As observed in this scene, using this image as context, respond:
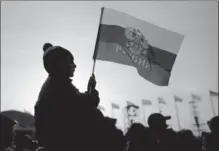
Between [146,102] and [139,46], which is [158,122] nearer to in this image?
[139,46]

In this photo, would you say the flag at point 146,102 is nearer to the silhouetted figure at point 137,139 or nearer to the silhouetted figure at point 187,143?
the silhouetted figure at point 187,143

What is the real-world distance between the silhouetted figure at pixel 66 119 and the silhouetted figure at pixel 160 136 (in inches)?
117

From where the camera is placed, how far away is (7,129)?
3.79m

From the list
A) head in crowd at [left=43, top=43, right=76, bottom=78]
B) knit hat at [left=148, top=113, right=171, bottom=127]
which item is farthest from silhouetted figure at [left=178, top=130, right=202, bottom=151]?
head in crowd at [left=43, top=43, right=76, bottom=78]

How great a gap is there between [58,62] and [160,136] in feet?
10.8

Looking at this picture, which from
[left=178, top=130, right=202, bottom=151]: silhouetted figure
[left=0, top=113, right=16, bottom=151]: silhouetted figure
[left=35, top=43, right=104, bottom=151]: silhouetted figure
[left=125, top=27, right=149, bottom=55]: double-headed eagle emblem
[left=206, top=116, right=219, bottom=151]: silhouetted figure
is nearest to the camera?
[left=35, top=43, right=104, bottom=151]: silhouetted figure

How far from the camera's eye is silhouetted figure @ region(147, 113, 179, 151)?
5.08m

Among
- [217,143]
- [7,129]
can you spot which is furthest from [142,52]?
[7,129]

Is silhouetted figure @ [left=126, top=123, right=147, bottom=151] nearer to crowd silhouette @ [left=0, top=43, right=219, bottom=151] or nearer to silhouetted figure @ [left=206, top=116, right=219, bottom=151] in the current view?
silhouetted figure @ [left=206, top=116, right=219, bottom=151]

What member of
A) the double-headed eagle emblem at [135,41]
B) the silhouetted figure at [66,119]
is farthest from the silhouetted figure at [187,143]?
the silhouetted figure at [66,119]

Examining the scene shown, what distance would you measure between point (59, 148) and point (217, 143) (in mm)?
3855

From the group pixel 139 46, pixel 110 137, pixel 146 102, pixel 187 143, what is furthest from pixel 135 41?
pixel 146 102

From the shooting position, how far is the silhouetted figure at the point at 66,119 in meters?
2.32

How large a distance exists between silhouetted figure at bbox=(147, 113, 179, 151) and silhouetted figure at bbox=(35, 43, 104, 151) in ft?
9.71
